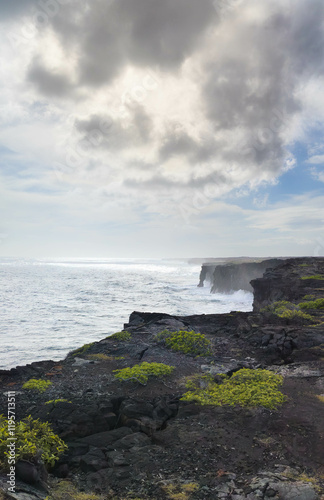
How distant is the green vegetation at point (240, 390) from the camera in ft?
27.2

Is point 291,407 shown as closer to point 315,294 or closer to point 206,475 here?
point 206,475

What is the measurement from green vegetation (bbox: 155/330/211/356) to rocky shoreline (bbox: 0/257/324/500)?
1.62 feet

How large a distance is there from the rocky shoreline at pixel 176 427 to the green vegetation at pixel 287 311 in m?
2.33

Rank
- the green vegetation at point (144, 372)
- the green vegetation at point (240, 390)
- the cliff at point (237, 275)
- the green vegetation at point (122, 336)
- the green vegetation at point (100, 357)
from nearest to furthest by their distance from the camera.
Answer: the green vegetation at point (240, 390) → the green vegetation at point (144, 372) → the green vegetation at point (100, 357) → the green vegetation at point (122, 336) → the cliff at point (237, 275)

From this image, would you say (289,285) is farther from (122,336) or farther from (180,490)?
(180,490)

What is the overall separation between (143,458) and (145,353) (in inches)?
281

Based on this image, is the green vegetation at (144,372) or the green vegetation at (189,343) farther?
the green vegetation at (189,343)

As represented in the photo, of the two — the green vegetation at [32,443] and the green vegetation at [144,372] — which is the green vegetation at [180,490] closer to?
the green vegetation at [32,443]

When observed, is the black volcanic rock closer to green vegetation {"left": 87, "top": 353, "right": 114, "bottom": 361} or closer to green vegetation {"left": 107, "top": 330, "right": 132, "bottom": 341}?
green vegetation {"left": 107, "top": 330, "right": 132, "bottom": 341}

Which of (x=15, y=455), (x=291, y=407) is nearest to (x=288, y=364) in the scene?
(x=291, y=407)

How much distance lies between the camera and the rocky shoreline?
537 centimetres

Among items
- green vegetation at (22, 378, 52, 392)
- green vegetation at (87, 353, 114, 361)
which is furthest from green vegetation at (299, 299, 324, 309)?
green vegetation at (22, 378, 52, 392)

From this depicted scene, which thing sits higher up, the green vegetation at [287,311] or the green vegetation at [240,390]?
the green vegetation at [287,311]

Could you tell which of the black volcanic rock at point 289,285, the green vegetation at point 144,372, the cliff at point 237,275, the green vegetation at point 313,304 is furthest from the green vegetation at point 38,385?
the cliff at point 237,275
